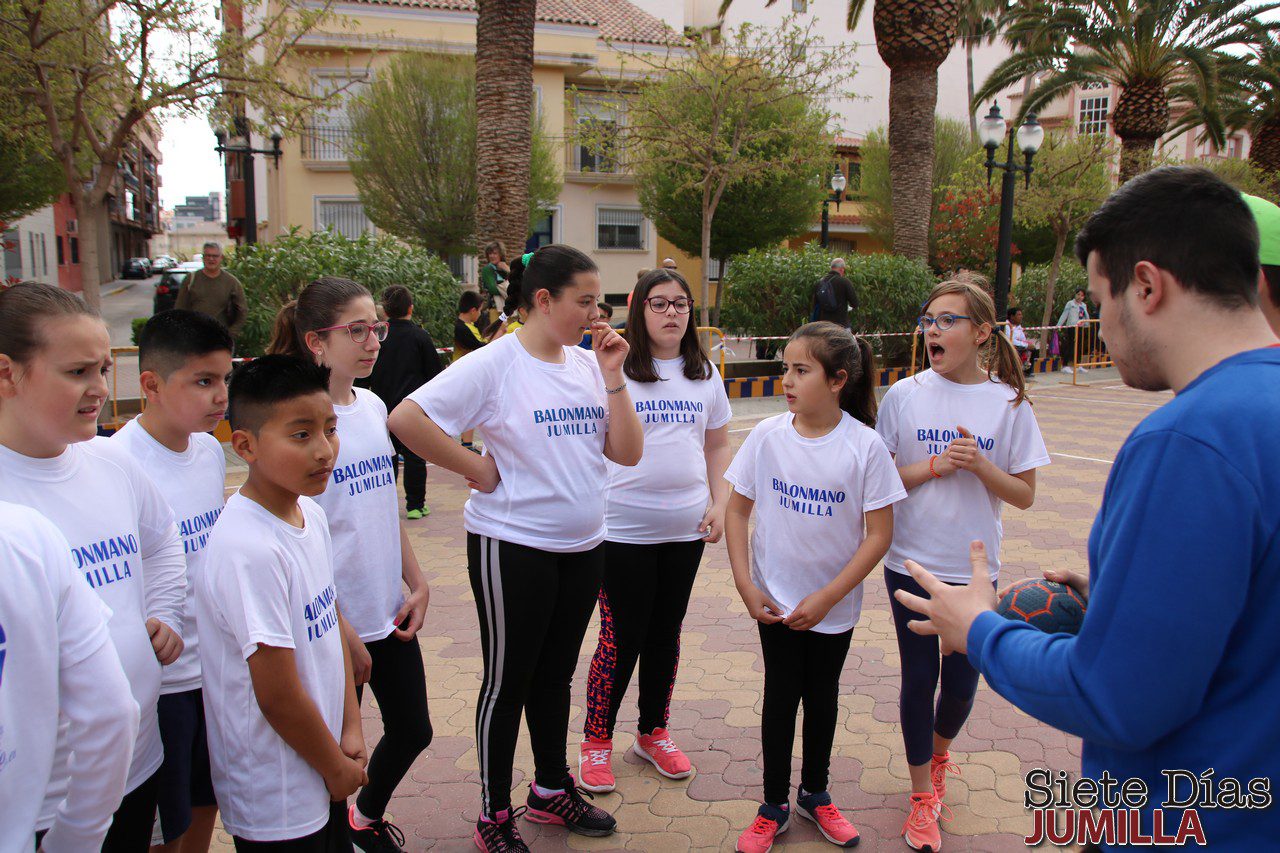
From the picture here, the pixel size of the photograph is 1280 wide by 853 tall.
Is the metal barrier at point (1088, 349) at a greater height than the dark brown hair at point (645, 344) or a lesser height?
lesser

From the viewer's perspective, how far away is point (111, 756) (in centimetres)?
171

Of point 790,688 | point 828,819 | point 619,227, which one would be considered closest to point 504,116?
point 790,688

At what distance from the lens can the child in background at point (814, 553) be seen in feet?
10.8

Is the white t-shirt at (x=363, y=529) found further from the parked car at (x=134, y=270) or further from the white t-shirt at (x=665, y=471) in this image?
the parked car at (x=134, y=270)

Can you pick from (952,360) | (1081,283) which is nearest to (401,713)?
(952,360)

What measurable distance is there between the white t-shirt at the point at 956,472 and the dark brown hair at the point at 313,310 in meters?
2.17

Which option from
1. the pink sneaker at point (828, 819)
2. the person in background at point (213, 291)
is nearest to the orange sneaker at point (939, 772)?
the pink sneaker at point (828, 819)

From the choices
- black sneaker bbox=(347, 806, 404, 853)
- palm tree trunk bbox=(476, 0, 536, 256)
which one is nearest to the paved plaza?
black sneaker bbox=(347, 806, 404, 853)

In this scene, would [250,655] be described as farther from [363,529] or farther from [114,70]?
[114,70]

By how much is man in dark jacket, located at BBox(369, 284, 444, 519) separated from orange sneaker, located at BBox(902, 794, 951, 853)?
5415 millimetres

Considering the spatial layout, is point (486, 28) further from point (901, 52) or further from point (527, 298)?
point (527, 298)

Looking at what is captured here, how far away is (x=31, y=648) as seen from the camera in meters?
1.55

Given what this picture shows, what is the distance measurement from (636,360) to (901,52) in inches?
545

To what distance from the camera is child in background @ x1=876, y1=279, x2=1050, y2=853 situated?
3.37 m
